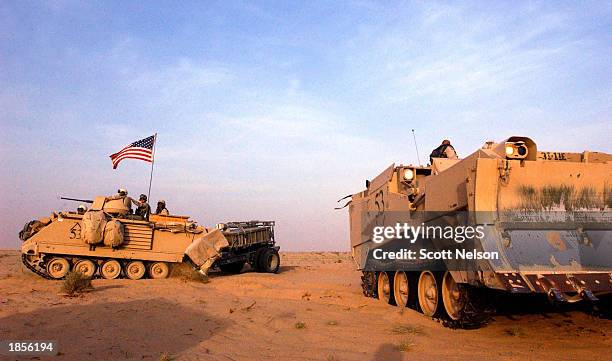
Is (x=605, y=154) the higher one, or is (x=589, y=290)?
(x=605, y=154)

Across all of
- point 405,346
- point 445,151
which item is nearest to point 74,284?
point 405,346

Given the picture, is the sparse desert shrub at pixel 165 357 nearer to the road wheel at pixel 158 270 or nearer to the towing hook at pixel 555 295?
the towing hook at pixel 555 295

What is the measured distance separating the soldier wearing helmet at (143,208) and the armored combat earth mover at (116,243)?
1.73 feet

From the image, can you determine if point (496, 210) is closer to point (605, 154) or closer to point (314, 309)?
point (605, 154)

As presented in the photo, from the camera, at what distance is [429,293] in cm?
889

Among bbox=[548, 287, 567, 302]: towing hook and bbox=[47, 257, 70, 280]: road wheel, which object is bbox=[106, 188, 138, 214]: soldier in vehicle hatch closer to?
bbox=[47, 257, 70, 280]: road wheel

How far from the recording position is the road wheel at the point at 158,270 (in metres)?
16.5

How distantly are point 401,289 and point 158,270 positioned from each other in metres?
9.42

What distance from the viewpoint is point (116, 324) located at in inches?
308

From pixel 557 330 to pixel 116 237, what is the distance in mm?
12675

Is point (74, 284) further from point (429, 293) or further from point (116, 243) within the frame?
point (429, 293)

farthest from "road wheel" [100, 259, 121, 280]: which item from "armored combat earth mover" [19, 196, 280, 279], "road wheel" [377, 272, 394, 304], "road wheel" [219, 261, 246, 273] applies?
"road wheel" [377, 272, 394, 304]

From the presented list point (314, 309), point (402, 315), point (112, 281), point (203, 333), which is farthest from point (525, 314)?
point (112, 281)

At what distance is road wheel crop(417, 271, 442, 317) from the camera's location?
27.5 ft
